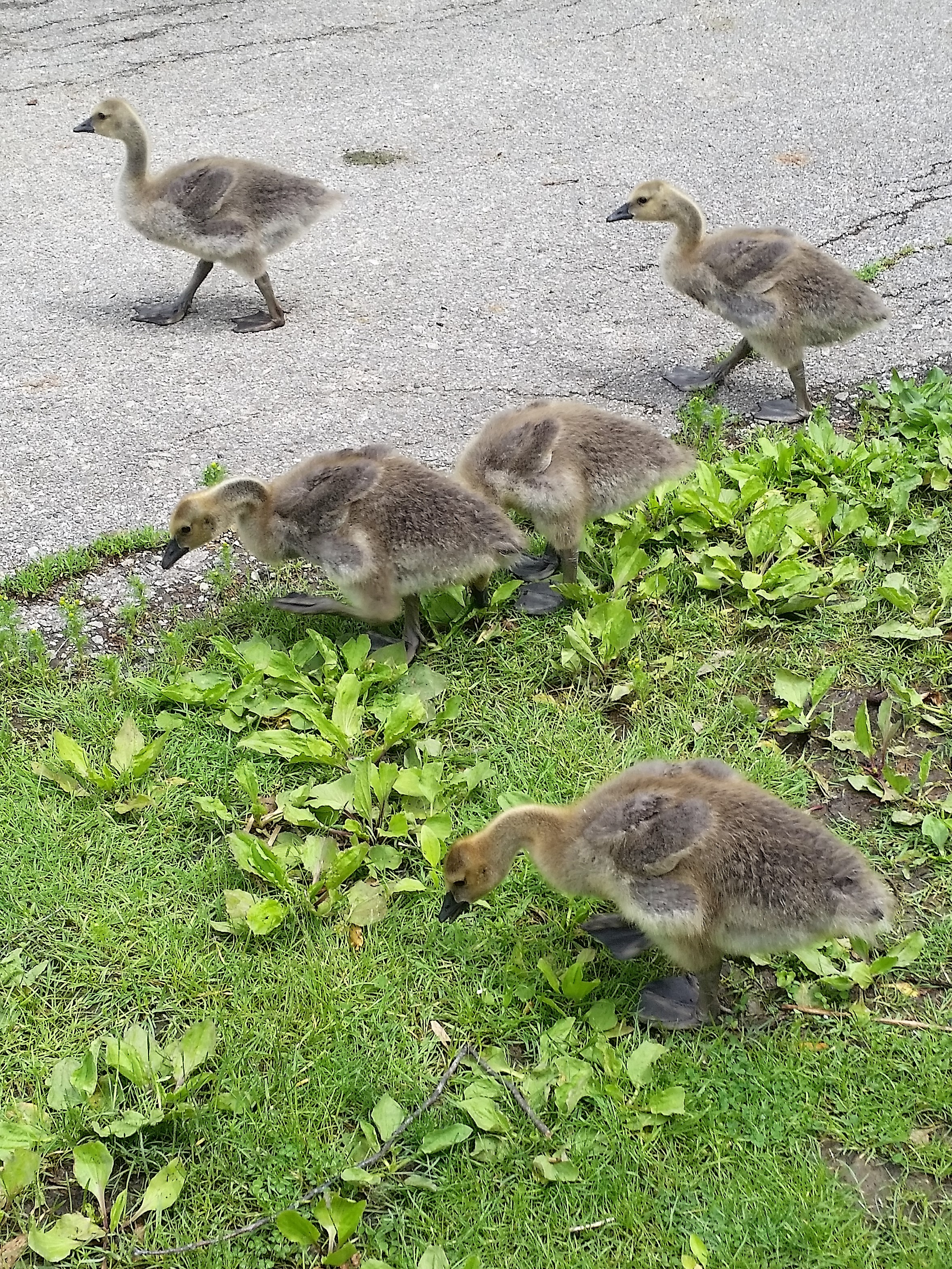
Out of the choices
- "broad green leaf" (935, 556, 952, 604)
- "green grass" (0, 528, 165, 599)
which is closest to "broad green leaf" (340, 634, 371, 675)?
"green grass" (0, 528, 165, 599)

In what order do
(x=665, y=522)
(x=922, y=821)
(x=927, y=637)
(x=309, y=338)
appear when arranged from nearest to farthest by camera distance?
(x=922, y=821) → (x=927, y=637) → (x=665, y=522) → (x=309, y=338)

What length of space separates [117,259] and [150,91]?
9.43 feet

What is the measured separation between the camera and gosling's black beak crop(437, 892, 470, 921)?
330 cm

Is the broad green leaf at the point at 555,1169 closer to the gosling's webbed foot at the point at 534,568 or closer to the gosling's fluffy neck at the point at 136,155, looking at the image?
the gosling's webbed foot at the point at 534,568

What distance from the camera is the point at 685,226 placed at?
5.87 metres

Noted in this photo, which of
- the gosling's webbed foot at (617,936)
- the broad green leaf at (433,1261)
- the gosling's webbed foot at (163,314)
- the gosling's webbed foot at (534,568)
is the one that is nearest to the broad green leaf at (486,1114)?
the broad green leaf at (433,1261)

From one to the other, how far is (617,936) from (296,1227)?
1.21m

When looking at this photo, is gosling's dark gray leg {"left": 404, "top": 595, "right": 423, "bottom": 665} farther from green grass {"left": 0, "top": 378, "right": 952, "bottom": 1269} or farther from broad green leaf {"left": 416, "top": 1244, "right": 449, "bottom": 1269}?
broad green leaf {"left": 416, "top": 1244, "right": 449, "bottom": 1269}

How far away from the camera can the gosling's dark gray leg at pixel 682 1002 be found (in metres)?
3.15

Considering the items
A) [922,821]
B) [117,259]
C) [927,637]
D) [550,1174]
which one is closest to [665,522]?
[927,637]

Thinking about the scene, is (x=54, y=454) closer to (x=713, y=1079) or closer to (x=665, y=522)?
(x=665, y=522)

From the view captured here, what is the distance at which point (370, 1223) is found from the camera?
2.78 metres

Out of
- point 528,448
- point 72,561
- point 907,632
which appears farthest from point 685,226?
point 72,561

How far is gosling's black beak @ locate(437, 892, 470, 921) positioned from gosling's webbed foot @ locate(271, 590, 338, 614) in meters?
1.51
